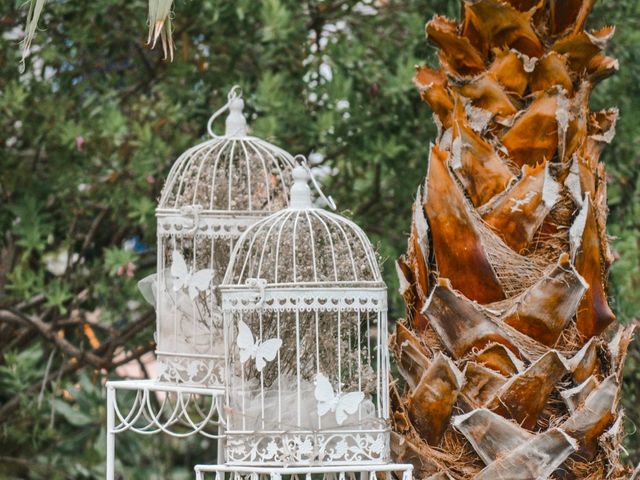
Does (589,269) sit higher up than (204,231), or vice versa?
(204,231)

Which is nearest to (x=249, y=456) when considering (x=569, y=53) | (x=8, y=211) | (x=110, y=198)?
(x=569, y=53)

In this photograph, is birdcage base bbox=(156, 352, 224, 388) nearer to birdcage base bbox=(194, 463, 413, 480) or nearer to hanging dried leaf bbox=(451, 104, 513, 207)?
birdcage base bbox=(194, 463, 413, 480)

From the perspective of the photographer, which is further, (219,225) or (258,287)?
A: (219,225)

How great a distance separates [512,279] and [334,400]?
23.8 inches

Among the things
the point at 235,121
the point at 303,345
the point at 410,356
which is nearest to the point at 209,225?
the point at 235,121

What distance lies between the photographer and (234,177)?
4168 millimetres

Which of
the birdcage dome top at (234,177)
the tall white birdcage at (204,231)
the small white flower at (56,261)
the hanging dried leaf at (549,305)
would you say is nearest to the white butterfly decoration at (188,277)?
the tall white birdcage at (204,231)

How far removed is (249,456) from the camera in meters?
3.48

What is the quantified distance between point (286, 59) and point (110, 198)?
1011 mm

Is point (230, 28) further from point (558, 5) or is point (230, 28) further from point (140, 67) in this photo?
point (558, 5)

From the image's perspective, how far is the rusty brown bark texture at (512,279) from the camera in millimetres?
3568

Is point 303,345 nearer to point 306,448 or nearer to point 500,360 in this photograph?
point 306,448

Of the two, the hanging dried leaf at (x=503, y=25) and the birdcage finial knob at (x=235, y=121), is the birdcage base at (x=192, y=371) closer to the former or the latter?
the birdcage finial knob at (x=235, y=121)

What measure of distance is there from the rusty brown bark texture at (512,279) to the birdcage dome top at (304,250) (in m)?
0.21
